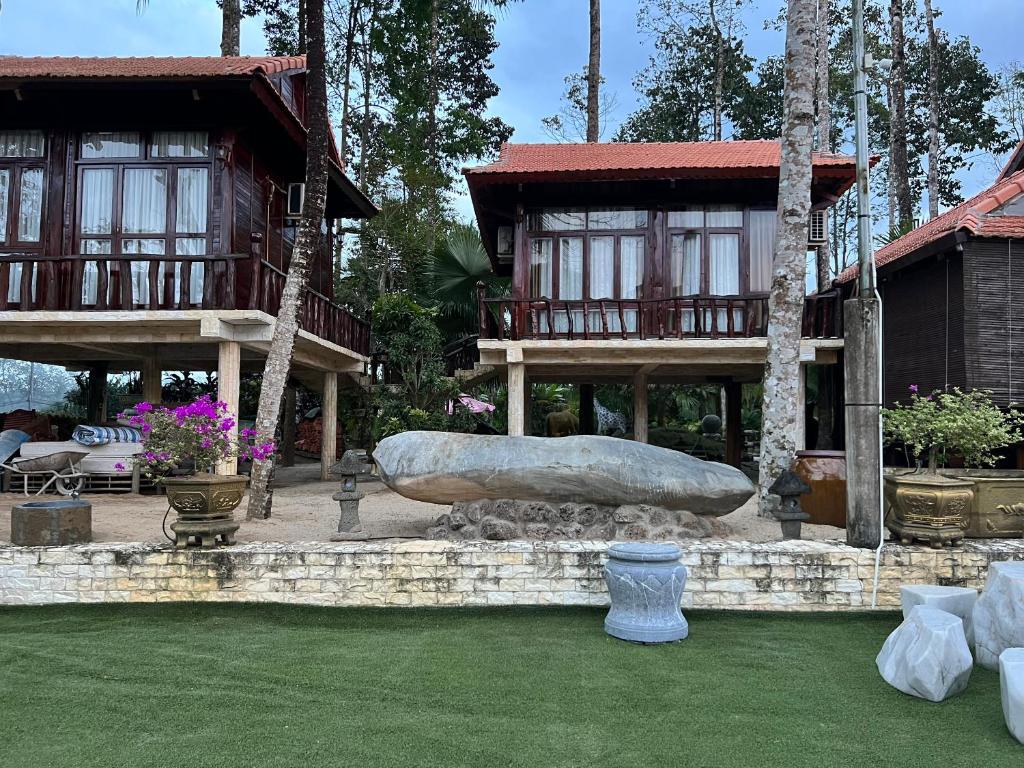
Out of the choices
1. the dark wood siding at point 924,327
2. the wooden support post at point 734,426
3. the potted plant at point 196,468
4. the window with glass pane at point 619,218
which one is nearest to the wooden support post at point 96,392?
the potted plant at point 196,468

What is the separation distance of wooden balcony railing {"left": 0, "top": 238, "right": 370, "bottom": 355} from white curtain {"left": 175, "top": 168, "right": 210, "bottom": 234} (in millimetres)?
638

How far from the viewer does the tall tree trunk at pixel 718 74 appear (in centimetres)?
2512

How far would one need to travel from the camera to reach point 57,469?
32.4 feet

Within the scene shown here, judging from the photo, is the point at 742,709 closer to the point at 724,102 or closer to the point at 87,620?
the point at 87,620

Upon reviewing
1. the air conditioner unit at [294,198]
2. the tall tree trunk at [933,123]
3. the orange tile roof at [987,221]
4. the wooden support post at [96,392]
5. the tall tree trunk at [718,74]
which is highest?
the tall tree trunk at [718,74]

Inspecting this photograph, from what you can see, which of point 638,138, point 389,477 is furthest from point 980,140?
point 389,477

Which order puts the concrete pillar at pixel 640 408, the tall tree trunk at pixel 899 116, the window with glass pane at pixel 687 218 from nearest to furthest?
the window with glass pane at pixel 687 218 < the concrete pillar at pixel 640 408 < the tall tree trunk at pixel 899 116

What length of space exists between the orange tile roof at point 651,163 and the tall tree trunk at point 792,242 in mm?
3377

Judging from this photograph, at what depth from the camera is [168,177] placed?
416 inches

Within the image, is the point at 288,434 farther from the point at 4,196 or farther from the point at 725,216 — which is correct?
the point at 725,216

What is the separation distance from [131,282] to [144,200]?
1.42 metres

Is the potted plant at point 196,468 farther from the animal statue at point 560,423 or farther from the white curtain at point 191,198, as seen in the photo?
the animal statue at point 560,423

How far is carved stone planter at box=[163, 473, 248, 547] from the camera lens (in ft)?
18.2

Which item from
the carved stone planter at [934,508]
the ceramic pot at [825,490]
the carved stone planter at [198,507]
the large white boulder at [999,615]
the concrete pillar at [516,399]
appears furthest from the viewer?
the concrete pillar at [516,399]
